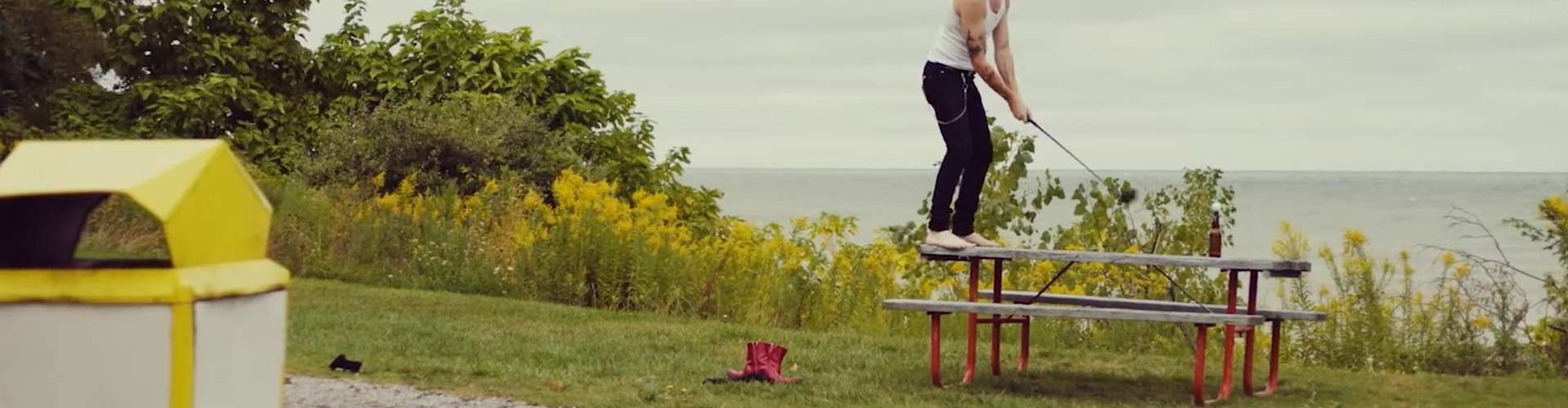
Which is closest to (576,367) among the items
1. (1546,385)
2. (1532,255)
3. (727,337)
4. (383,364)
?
(383,364)

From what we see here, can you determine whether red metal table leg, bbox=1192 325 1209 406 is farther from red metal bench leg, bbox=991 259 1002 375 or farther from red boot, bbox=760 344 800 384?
red boot, bbox=760 344 800 384

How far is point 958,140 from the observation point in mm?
9172

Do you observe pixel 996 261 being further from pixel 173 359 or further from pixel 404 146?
pixel 404 146

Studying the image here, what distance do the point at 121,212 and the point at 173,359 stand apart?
48.7ft

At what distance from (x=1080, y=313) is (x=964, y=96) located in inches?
47.8

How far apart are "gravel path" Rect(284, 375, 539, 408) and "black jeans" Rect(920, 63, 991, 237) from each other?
2284 millimetres

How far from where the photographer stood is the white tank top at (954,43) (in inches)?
353

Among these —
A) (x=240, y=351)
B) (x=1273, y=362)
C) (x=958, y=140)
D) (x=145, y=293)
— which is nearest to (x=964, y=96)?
(x=958, y=140)

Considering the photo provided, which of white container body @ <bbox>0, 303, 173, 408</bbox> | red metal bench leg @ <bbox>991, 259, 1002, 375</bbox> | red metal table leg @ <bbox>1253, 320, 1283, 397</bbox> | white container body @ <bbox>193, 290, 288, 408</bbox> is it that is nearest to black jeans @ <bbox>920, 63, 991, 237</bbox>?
red metal bench leg @ <bbox>991, 259, 1002, 375</bbox>

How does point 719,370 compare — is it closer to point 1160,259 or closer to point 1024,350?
point 1024,350

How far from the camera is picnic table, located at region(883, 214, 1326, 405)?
851 centimetres

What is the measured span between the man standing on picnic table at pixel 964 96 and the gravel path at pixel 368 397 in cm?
228

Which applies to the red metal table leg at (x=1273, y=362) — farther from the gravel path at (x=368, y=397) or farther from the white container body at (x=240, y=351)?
the white container body at (x=240, y=351)

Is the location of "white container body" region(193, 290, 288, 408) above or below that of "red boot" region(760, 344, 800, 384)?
above
